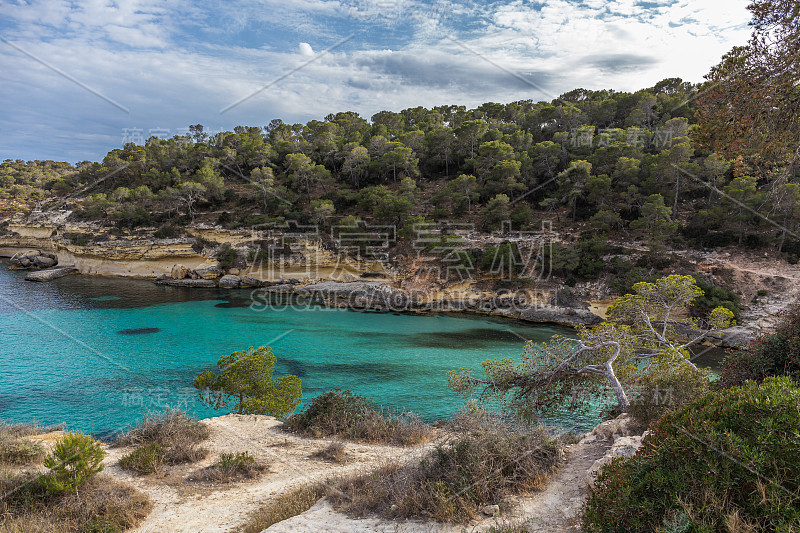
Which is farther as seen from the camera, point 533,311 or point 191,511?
point 533,311

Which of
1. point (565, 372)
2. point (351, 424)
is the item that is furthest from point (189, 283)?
point (565, 372)

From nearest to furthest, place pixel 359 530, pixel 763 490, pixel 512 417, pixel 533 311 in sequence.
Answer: pixel 763 490 → pixel 359 530 → pixel 512 417 → pixel 533 311

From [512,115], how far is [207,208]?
37.3m

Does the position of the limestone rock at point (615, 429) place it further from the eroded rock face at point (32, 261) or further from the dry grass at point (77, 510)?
the eroded rock face at point (32, 261)

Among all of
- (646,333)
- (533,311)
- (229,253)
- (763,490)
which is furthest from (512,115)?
(763,490)

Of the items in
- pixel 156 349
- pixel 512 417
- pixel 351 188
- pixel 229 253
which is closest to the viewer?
pixel 512 417

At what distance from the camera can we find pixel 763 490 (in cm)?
250

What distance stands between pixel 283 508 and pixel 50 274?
132ft

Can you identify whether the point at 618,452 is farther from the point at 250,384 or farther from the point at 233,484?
the point at 250,384

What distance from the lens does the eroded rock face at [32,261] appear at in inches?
1414

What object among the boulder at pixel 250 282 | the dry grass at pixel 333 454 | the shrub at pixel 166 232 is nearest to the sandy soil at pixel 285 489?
the dry grass at pixel 333 454

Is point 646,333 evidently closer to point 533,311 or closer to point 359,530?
point 359,530

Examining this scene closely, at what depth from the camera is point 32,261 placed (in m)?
36.1

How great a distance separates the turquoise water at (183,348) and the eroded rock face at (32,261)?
846 centimetres
